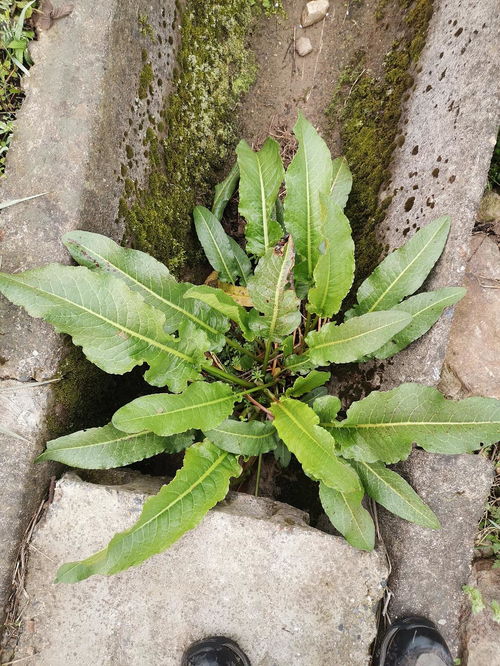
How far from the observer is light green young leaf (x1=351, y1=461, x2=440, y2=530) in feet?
5.74

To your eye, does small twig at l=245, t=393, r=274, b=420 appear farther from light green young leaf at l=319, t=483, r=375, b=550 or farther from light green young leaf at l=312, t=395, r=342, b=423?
→ light green young leaf at l=319, t=483, r=375, b=550

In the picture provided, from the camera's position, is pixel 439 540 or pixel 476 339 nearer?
pixel 439 540

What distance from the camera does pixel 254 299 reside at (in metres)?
1.73

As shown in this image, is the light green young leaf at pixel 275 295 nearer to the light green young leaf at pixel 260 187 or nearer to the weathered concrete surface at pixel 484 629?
the light green young leaf at pixel 260 187

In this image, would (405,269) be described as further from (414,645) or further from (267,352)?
(414,645)

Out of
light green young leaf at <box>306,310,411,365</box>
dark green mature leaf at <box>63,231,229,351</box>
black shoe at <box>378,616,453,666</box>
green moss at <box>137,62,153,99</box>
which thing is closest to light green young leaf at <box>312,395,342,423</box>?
light green young leaf at <box>306,310,411,365</box>

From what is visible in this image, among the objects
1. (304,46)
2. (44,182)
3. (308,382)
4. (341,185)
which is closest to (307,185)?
(341,185)

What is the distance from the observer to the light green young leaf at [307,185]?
1.90m

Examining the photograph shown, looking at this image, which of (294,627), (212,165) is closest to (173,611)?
(294,627)

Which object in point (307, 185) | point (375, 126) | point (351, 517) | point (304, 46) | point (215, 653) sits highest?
point (304, 46)

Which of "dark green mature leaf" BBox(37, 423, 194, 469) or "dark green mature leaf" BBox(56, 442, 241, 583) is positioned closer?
"dark green mature leaf" BBox(56, 442, 241, 583)

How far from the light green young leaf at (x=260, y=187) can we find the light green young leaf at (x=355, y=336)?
1.71 ft

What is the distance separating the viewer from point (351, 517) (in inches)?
70.3

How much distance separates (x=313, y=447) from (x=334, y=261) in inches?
26.6
